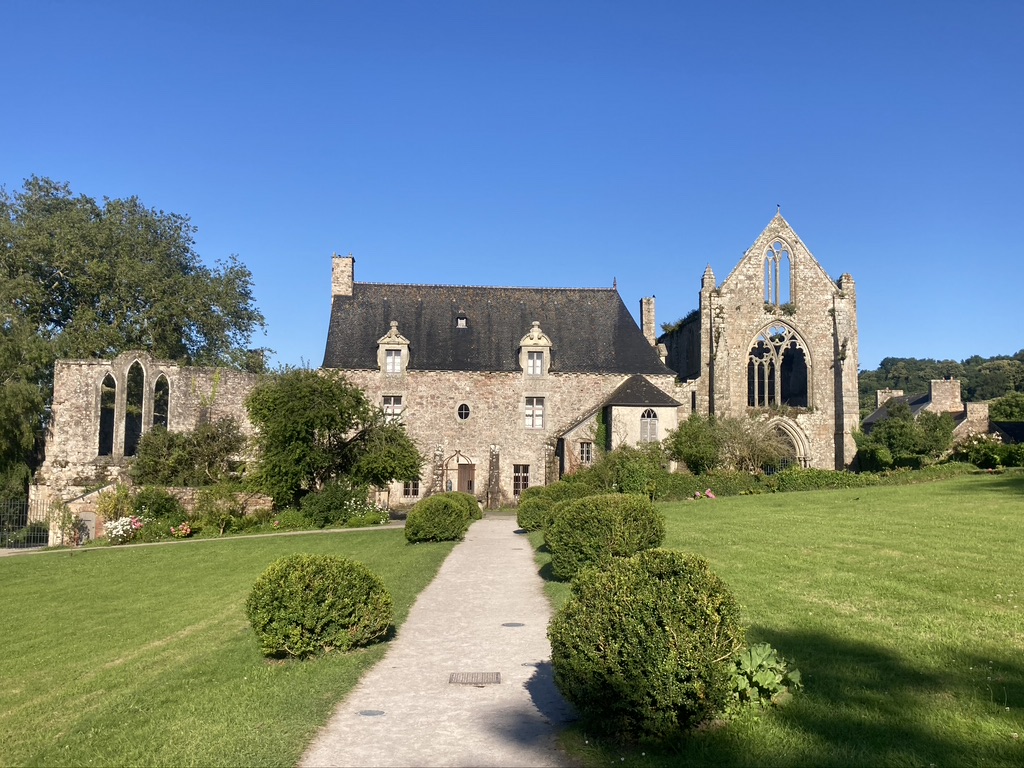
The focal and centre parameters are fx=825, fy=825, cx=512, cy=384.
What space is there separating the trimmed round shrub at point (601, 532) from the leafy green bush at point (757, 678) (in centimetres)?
605

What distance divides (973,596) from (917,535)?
212 inches

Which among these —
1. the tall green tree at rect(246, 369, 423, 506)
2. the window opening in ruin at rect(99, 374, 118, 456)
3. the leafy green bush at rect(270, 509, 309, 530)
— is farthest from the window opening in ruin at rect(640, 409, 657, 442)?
the window opening in ruin at rect(99, 374, 118, 456)

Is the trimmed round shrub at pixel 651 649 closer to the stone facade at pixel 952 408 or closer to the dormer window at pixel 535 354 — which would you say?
the dormer window at pixel 535 354

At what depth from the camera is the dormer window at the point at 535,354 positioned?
38.3 meters

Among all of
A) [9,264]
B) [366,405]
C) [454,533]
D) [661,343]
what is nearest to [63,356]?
[9,264]

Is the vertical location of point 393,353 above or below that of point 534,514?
above

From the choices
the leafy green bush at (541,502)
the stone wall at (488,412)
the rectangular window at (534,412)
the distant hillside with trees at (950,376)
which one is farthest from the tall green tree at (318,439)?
the distant hillside with trees at (950,376)

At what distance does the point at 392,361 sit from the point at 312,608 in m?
29.4

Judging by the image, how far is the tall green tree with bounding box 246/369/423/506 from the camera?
27719 millimetres

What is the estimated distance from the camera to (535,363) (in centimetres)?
3841

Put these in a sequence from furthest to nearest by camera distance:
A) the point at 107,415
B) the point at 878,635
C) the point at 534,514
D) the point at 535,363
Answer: the point at 107,415 < the point at 535,363 < the point at 534,514 < the point at 878,635

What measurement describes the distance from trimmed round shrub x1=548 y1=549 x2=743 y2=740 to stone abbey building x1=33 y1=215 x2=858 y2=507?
1132 inches

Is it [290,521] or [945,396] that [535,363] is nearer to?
[290,521]

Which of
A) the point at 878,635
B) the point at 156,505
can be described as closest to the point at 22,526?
the point at 156,505
